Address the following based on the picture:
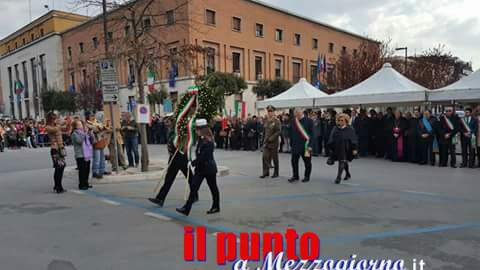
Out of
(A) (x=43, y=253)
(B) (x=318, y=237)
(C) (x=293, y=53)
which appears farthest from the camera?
(C) (x=293, y=53)

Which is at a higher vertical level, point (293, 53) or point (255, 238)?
point (293, 53)

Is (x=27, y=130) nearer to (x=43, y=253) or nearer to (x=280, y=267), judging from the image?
(x=43, y=253)

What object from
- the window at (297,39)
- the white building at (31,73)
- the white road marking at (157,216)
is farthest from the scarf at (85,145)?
the white building at (31,73)

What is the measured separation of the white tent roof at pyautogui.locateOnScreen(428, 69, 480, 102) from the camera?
11.9 m

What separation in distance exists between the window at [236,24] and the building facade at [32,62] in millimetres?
19798

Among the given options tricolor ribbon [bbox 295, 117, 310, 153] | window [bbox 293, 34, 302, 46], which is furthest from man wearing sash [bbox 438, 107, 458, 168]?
window [bbox 293, 34, 302, 46]

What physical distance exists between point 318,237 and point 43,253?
11.8ft

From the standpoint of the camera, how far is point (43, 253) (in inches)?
187

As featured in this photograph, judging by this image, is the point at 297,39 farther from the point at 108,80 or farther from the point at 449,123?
the point at 108,80

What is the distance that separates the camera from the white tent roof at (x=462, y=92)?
11914 millimetres

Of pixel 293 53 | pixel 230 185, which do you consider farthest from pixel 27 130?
pixel 293 53

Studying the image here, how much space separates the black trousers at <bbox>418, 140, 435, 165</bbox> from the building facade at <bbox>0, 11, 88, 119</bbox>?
42360mm

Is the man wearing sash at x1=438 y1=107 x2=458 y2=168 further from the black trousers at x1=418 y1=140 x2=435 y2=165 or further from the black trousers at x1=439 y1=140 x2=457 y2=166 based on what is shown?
the black trousers at x1=418 y1=140 x2=435 y2=165

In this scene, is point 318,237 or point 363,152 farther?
point 363,152
